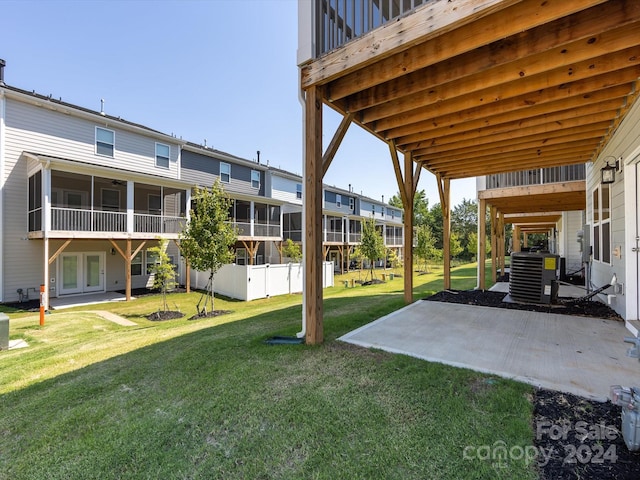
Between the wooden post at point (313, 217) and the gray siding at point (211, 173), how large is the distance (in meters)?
11.0

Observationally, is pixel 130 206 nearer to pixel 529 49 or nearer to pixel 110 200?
pixel 110 200

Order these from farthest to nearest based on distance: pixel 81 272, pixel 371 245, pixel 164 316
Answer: pixel 371 245 → pixel 81 272 → pixel 164 316

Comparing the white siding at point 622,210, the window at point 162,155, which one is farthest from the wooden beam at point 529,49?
the window at point 162,155

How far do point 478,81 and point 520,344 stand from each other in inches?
132

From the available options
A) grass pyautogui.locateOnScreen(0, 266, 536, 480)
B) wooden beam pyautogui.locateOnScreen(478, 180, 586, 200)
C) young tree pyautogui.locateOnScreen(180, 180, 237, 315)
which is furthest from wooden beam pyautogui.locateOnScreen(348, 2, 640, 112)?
wooden beam pyautogui.locateOnScreen(478, 180, 586, 200)

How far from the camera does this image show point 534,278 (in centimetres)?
623

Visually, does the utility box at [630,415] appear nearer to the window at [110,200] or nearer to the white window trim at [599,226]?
the white window trim at [599,226]

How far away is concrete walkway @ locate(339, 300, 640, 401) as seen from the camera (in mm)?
2740

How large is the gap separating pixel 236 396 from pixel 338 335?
1.90 metres

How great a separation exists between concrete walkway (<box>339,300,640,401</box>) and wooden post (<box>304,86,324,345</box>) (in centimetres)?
55

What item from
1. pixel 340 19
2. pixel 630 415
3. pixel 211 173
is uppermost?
pixel 211 173

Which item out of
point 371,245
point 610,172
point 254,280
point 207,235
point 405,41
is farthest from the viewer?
point 371,245

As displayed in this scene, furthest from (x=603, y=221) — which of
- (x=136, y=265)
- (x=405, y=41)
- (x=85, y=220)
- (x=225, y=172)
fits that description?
(x=225, y=172)

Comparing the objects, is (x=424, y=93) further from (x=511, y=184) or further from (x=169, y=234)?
(x=169, y=234)
